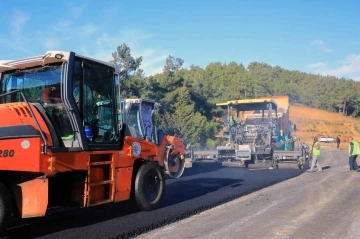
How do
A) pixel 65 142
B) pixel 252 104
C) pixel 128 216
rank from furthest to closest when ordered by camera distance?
pixel 252 104, pixel 128 216, pixel 65 142

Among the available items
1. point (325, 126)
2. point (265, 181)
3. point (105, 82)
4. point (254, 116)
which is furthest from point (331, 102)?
point (105, 82)

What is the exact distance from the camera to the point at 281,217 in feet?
20.6

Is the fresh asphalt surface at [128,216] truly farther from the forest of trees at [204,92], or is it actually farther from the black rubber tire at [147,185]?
the forest of trees at [204,92]

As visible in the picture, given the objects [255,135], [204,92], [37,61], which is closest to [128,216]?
[37,61]

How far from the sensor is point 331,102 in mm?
80375

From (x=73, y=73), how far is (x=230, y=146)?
1134cm

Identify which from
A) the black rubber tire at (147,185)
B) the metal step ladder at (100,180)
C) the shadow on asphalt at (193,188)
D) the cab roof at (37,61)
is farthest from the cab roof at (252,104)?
the metal step ladder at (100,180)

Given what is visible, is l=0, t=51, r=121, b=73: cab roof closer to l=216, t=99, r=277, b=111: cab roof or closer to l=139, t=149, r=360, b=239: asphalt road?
l=139, t=149, r=360, b=239: asphalt road

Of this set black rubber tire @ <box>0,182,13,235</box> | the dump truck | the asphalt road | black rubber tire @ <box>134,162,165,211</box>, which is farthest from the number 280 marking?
the dump truck

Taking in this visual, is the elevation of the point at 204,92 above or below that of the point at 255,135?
above

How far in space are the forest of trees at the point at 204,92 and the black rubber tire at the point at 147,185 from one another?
1898 mm

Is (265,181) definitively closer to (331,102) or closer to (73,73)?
(73,73)

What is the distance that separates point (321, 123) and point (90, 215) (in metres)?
→ 70.1

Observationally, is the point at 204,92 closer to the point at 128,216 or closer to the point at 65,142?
the point at 128,216
